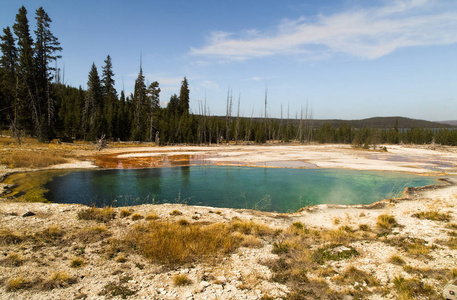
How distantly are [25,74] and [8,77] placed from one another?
3641 mm

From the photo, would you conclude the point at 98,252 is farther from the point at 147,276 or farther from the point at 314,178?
the point at 314,178

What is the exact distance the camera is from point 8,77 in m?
37.6

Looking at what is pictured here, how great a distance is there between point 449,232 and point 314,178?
13.6m

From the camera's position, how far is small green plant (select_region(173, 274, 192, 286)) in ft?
17.7

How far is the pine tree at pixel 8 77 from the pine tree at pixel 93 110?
11126 millimetres

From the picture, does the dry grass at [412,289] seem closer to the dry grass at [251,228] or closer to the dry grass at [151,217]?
the dry grass at [251,228]

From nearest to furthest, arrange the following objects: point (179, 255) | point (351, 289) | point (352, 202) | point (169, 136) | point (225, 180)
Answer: point (351, 289)
point (179, 255)
point (352, 202)
point (225, 180)
point (169, 136)

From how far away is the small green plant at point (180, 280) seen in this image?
5.41m

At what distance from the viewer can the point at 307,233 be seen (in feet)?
28.9

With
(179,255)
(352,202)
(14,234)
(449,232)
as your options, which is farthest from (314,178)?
(14,234)

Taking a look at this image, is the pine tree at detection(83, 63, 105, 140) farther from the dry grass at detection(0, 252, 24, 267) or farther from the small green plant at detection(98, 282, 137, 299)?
the small green plant at detection(98, 282, 137, 299)

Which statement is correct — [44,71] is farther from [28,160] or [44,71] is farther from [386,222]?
[386,222]

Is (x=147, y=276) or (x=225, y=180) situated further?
(x=225, y=180)

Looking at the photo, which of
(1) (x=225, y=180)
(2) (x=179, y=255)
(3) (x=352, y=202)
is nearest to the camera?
(2) (x=179, y=255)
